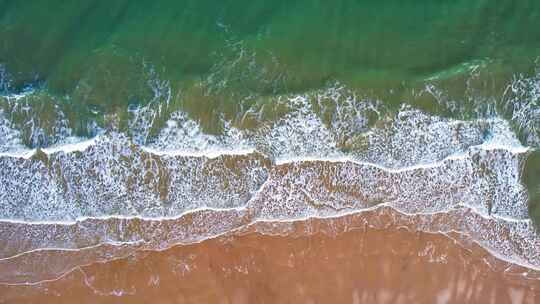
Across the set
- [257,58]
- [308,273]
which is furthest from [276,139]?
[308,273]

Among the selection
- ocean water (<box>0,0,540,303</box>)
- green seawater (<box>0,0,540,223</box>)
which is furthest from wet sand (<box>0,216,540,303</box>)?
green seawater (<box>0,0,540,223</box>)

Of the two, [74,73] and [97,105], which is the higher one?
[74,73]

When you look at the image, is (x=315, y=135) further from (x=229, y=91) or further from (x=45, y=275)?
(x=45, y=275)

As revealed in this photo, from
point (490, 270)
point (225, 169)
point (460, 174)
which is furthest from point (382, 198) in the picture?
point (225, 169)

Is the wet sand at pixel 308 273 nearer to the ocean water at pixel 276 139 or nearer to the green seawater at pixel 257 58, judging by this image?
the ocean water at pixel 276 139

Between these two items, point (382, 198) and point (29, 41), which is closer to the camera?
point (382, 198)

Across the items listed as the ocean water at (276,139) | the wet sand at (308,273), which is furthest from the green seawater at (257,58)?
the wet sand at (308,273)

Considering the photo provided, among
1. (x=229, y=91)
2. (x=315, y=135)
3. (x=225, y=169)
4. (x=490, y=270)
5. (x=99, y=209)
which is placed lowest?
(x=490, y=270)
